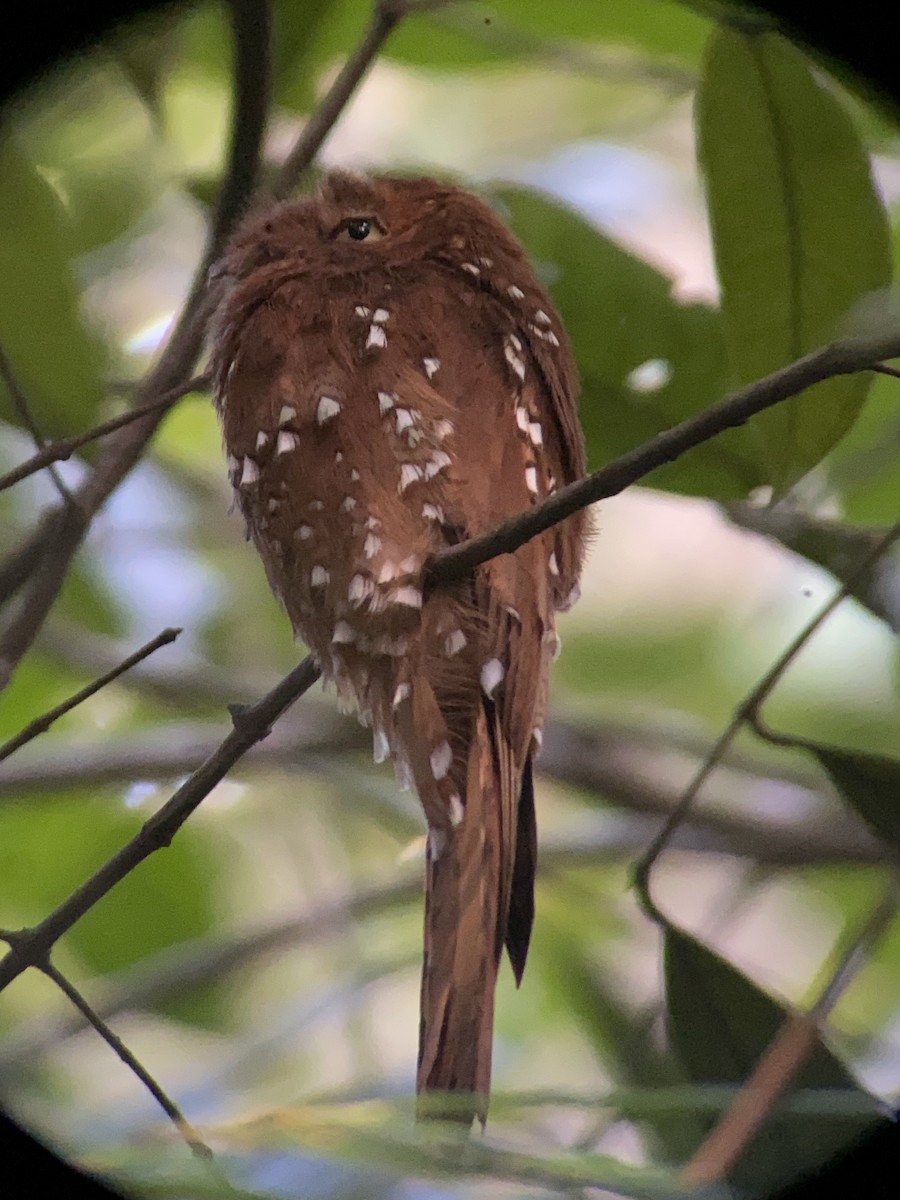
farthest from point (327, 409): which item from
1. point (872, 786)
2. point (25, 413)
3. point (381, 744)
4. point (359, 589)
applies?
point (872, 786)

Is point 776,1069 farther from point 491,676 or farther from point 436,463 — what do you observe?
point 436,463

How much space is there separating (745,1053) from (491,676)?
29 cm

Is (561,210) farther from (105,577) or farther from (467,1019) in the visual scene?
(467,1019)

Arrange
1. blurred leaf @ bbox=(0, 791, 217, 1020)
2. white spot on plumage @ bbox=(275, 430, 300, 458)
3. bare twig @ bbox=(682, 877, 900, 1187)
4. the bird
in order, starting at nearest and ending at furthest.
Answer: bare twig @ bbox=(682, 877, 900, 1187) < the bird < white spot on plumage @ bbox=(275, 430, 300, 458) < blurred leaf @ bbox=(0, 791, 217, 1020)

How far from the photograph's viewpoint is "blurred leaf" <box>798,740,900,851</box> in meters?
0.91

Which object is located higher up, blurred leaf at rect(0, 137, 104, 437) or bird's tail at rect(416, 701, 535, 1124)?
blurred leaf at rect(0, 137, 104, 437)

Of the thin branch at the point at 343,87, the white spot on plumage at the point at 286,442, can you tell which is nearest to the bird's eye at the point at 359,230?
the thin branch at the point at 343,87

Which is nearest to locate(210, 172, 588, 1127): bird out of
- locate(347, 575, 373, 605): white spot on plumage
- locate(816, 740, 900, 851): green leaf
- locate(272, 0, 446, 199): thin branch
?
locate(347, 575, 373, 605): white spot on plumage

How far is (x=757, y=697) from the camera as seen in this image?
3.43 ft

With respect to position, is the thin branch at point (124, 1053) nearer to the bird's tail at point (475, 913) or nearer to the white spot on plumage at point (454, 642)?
the bird's tail at point (475, 913)

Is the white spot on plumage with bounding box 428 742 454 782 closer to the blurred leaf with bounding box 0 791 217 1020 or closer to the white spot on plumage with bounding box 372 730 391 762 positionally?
the white spot on plumage with bounding box 372 730 391 762

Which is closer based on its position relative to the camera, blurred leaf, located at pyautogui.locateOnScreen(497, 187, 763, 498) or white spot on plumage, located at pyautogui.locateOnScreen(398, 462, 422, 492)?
white spot on plumage, located at pyautogui.locateOnScreen(398, 462, 422, 492)

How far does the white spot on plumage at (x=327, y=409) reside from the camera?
94cm

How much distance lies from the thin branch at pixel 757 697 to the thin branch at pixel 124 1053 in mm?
376
